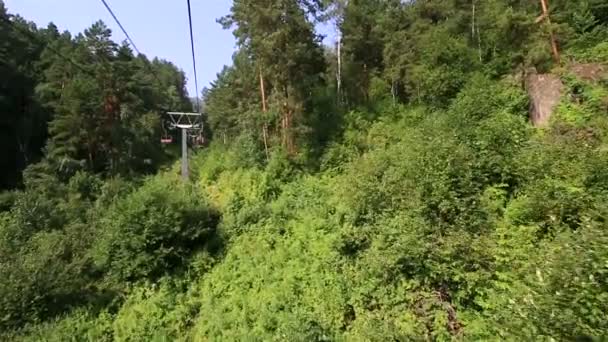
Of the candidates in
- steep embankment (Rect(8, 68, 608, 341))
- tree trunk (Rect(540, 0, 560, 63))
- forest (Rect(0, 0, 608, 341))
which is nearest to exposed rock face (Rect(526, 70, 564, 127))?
forest (Rect(0, 0, 608, 341))

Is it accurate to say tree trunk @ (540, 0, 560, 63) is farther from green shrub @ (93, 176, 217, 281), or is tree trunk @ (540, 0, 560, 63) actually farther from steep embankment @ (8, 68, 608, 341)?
green shrub @ (93, 176, 217, 281)

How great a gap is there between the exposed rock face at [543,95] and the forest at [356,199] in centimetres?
8

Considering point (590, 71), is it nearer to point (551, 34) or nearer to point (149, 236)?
point (551, 34)

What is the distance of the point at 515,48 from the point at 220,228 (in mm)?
14128

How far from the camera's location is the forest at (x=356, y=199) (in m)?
8.56

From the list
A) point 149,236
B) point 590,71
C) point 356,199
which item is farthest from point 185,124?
point 590,71

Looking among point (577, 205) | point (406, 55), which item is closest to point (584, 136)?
point (577, 205)

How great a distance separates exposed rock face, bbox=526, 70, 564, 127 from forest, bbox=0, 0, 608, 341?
0.27 feet

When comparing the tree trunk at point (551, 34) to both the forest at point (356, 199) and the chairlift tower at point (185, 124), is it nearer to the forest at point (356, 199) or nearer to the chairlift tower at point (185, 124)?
the forest at point (356, 199)

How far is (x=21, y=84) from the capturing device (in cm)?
2967

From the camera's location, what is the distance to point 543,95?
1416 centimetres

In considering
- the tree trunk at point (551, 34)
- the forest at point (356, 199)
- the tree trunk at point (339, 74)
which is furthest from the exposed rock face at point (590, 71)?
the tree trunk at point (339, 74)

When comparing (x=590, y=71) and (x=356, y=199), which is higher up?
(x=590, y=71)

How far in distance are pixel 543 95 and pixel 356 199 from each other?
808cm
